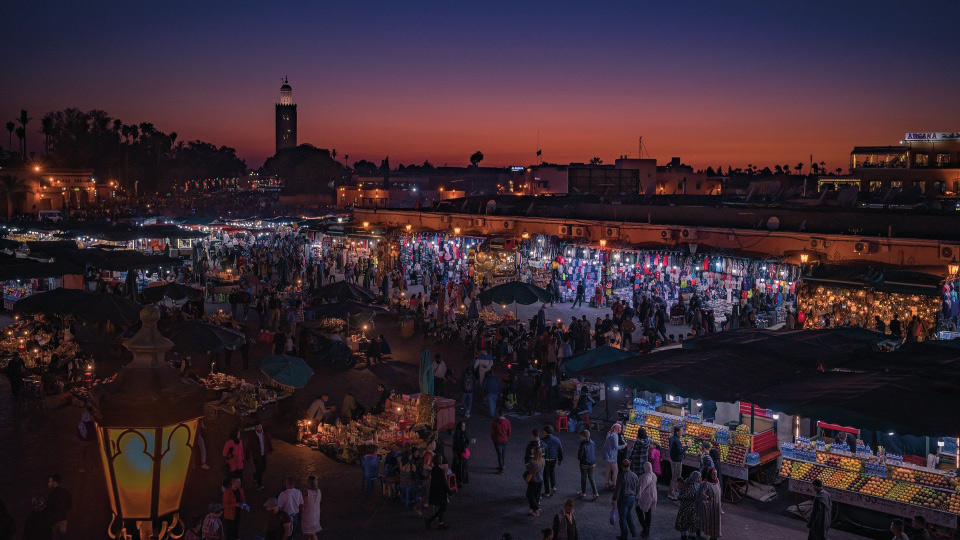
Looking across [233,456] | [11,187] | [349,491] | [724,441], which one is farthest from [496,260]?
[11,187]

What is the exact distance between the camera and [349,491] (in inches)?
467

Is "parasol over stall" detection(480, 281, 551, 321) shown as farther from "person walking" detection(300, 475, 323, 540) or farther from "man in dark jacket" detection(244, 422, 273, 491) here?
"person walking" detection(300, 475, 323, 540)

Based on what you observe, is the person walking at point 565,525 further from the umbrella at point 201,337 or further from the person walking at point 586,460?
the umbrella at point 201,337

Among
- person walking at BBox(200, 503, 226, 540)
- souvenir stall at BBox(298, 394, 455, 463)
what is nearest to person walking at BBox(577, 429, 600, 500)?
souvenir stall at BBox(298, 394, 455, 463)

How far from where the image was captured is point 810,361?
13023 mm

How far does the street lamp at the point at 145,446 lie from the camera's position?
3.45m

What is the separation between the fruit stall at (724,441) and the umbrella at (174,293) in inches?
592

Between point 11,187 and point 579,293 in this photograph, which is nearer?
point 579,293

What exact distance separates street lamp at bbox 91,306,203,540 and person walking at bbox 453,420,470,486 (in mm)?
8447

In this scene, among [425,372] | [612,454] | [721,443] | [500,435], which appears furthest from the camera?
[425,372]

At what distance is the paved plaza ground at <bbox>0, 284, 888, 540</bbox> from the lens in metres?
10.4

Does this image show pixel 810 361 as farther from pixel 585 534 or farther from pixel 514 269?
pixel 514 269

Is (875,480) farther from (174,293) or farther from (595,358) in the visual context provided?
(174,293)

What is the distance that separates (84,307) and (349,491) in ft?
35.4
